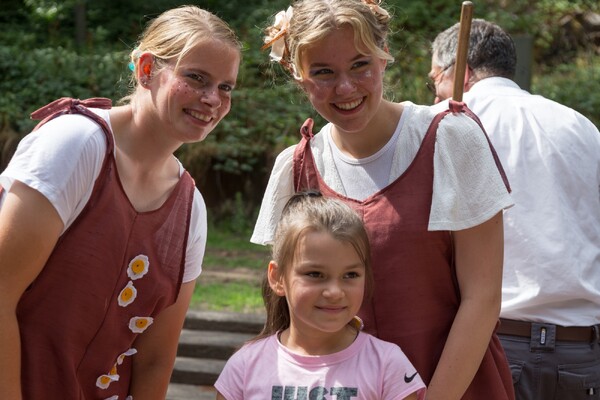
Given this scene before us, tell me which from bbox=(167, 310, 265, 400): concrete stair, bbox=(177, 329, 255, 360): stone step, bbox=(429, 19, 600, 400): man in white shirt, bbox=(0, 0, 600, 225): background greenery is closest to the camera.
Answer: bbox=(429, 19, 600, 400): man in white shirt

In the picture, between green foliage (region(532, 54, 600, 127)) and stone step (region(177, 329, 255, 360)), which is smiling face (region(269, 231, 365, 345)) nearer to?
stone step (region(177, 329, 255, 360))

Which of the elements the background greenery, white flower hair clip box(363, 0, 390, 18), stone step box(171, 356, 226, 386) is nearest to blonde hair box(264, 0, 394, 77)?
white flower hair clip box(363, 0, 390, 18)

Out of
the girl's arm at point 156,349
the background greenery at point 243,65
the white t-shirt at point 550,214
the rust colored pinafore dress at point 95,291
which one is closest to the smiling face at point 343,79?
the rust colored pinafore dress at point 95,291

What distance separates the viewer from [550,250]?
12.0 feet

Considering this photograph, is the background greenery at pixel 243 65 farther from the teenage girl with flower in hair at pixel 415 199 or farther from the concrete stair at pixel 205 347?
the teenage girl with flower in hair at pixel 415 199

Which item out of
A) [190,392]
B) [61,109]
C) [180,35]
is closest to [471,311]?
[180,35]

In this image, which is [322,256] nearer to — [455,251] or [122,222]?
[455,251]

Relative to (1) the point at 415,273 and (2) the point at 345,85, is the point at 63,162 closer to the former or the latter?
(2) the point at 345,85

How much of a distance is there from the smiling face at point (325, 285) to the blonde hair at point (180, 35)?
0.56 metres

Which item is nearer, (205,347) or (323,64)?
(323,64)

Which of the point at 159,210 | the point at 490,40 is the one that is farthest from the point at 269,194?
the point at 490,40

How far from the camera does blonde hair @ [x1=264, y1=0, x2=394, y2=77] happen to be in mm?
2592

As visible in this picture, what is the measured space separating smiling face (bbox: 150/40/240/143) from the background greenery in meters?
5.11

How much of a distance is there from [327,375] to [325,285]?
22cm
